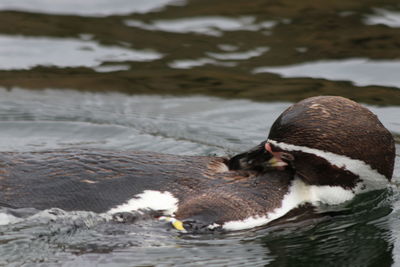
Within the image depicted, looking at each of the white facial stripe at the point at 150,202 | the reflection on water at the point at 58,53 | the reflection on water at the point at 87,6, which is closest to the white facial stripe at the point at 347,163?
the white facial stripe at the point at 150,202

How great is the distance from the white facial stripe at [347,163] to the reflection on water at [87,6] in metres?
7.26

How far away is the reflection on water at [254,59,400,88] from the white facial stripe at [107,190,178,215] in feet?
16.6

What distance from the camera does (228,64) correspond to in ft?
41.5

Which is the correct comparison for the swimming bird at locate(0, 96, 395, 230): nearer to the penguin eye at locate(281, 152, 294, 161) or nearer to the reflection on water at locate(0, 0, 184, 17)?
the penguin eye at locate(281, 152, 294, 161)

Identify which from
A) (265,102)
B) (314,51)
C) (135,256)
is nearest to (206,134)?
(265,102)

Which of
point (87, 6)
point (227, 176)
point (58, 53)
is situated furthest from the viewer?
point (87, 6)

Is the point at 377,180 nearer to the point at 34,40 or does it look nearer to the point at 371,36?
the point at 371,36

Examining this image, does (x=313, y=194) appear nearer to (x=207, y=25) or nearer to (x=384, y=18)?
(x=384, y=18)

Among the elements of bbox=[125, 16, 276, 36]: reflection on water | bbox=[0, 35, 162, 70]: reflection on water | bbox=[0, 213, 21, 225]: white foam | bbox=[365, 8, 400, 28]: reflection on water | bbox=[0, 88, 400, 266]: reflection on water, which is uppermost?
bbox=[365, 8, 400, 28]: reflection on water

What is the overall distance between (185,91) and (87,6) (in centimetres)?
339

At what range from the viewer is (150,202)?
24.5ft

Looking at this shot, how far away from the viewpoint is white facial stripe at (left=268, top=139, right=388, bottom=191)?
763cm

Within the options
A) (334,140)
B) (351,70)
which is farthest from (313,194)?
(351,70)

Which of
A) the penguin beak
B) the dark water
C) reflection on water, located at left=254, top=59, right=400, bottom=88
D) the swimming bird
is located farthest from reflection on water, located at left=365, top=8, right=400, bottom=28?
the penguin beak
